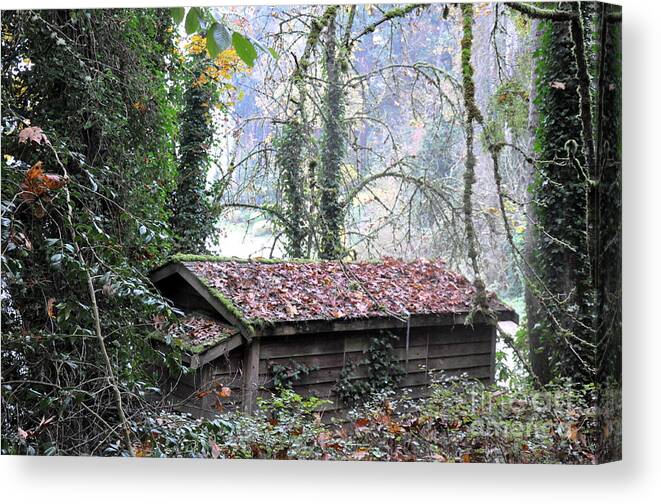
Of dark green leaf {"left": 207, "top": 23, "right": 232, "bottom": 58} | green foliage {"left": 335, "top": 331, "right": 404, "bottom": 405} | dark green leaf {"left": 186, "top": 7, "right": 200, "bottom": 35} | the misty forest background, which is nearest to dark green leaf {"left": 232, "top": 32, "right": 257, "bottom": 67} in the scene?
dark green leaf {"left": 207, "top": 23, "right": 232, "bottom": 58}

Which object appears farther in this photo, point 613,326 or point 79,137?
point 79,137

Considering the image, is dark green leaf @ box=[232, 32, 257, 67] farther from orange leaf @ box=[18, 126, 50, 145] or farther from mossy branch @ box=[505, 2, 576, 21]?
orange leaf @ box=[18, 126, 50, 145]

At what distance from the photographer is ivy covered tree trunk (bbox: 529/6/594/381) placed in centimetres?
429

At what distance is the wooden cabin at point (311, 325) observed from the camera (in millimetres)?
4527

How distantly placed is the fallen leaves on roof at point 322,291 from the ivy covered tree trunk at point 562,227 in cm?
56

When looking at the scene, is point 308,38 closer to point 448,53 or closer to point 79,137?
point 448,53

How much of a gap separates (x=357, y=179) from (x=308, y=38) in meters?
0.89

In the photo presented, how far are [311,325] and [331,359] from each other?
0.76 feet

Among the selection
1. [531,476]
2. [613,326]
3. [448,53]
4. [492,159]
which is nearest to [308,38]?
[448,53]

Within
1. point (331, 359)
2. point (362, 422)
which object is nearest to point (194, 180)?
point (331, 359)

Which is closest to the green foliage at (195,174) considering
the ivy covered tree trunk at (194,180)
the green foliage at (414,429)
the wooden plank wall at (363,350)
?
the ivy covered tree trunk at (194,180)

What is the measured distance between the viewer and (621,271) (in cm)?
437

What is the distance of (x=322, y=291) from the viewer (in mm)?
4645

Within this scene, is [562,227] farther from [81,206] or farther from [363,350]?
[81,206]
